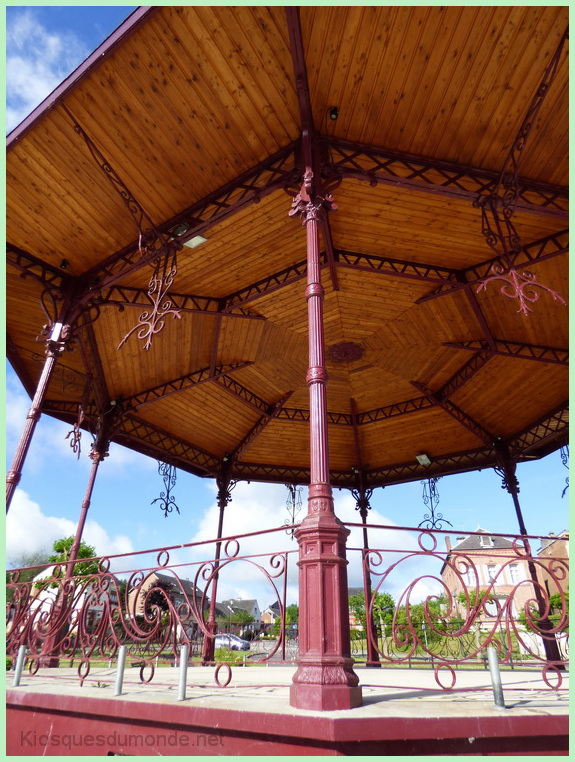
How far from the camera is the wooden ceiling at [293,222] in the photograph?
602 centimetres

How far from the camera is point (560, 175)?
746 centimetres

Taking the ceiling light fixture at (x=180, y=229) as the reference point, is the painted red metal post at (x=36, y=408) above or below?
below

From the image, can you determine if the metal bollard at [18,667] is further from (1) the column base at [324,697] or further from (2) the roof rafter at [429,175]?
(2) the roof rafter at [429,175]

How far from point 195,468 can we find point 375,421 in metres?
6.36

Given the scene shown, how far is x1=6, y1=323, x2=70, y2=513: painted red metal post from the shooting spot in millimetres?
7117

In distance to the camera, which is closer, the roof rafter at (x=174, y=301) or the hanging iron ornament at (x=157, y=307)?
the hanging iron ornament at (x=157, y=307)

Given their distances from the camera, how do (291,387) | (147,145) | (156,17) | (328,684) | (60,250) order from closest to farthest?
(328,684), (156,17), (147,145), (60,250), (291,387)

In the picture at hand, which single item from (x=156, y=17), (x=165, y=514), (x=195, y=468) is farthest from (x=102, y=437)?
(x=156, y=17)

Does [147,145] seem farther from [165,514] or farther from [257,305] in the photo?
[165,514]

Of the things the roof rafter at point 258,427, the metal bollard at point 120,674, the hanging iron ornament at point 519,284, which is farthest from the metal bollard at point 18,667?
the roof rafter at point 258,427

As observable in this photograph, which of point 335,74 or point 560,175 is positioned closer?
point 335,74

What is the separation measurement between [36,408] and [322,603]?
6.05 m

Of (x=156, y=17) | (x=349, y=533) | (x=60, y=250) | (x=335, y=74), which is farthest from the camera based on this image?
(x=60, y=250)

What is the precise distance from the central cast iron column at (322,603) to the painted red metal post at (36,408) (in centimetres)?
495
